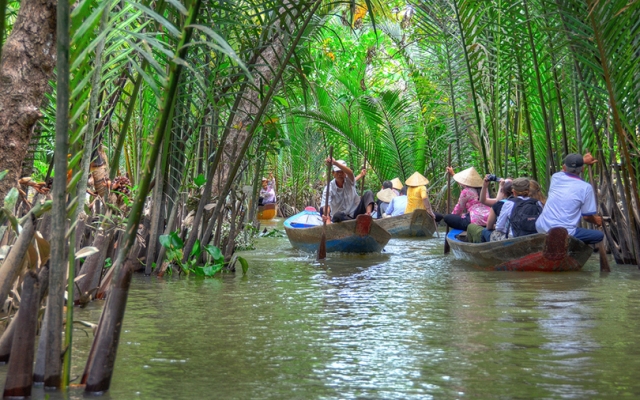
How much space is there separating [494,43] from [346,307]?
5323 millimetres

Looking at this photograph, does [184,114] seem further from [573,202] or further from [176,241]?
[573,202]

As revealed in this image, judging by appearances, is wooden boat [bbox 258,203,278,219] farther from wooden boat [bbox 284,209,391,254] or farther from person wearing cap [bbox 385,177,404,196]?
wooden boat [bbox 284,209,391,254]

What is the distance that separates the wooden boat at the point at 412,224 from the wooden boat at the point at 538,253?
6.84m

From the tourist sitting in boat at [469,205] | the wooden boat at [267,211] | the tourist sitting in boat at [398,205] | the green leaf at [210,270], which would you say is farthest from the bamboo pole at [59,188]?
the wooden boat at [267,211]

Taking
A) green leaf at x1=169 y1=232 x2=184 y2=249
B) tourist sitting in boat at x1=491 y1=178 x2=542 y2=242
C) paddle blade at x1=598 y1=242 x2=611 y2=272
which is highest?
tourist sitting in boat at x1=491 y1=178 x2=542 y2=242

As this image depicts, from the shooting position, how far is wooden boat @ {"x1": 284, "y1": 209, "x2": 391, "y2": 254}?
456 inches

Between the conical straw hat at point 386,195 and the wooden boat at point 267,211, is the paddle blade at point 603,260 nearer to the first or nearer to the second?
the conical straw hat at point 386,195

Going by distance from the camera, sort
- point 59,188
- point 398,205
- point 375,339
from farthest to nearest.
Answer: point 398,205, point 375,339, point 59,188

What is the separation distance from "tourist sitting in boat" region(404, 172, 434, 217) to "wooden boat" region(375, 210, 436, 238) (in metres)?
0.25

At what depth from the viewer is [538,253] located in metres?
8.80

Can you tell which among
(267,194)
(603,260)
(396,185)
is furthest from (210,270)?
(267,194)

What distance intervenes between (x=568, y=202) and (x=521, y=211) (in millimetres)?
693

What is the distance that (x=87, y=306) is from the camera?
5.50 meters

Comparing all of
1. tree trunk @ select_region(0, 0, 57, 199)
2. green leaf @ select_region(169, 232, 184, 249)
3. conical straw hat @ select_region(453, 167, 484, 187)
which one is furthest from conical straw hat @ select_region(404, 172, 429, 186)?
tree trunk @ select_region(0, 0, 57, 199)
